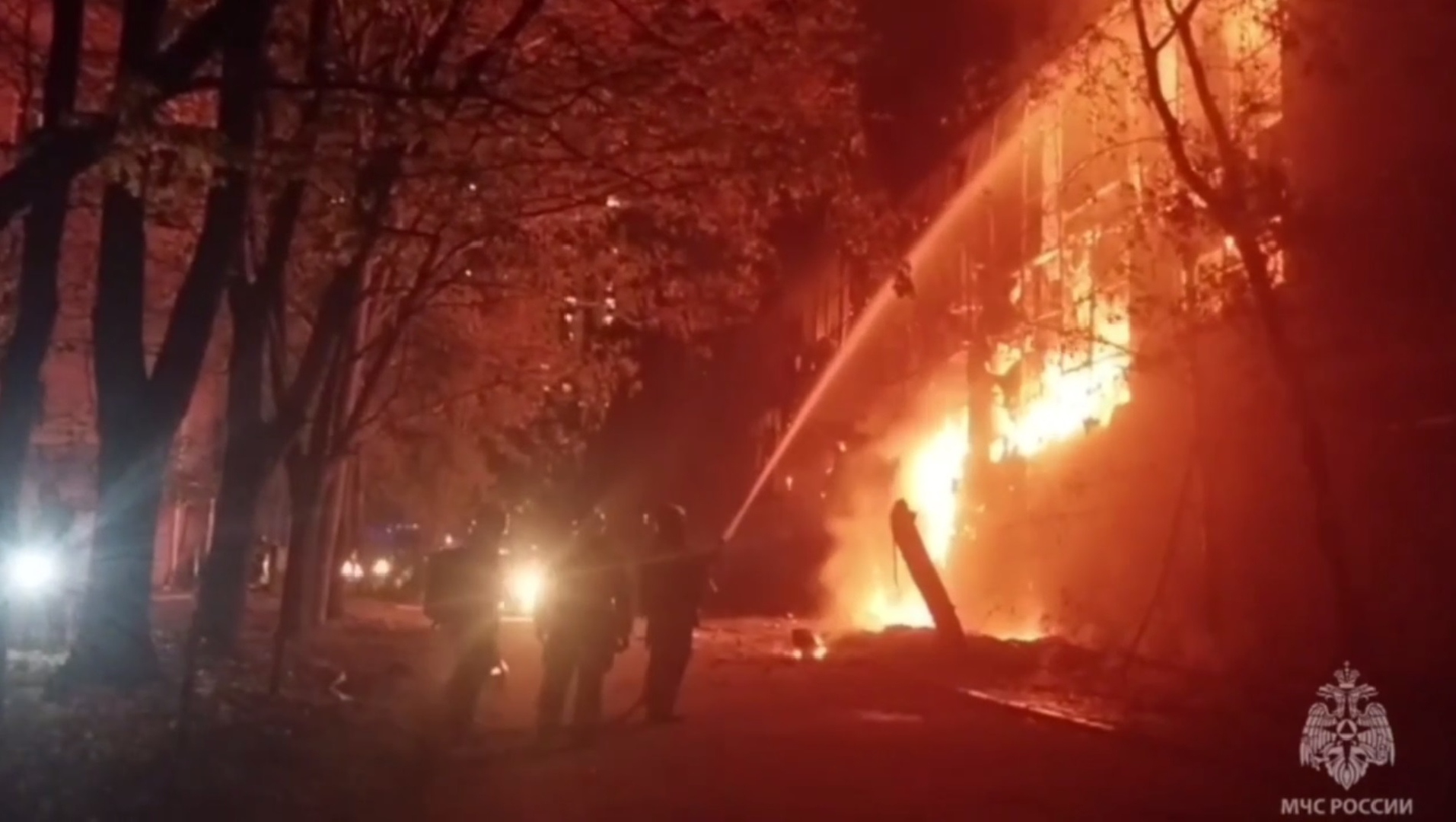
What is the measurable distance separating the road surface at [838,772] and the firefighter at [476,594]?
2.67 ft

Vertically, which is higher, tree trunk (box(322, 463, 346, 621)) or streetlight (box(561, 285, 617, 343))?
streetlight (box(561, 285, 617, 343))

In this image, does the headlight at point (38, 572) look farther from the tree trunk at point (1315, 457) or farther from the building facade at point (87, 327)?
the tree trunk at point (1315, 457)

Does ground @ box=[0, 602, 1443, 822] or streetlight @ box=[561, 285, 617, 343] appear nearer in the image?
ground @ box=[0, 602, 1443, 822]

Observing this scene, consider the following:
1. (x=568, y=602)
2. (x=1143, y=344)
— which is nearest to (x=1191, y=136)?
(x=1143, y=344)

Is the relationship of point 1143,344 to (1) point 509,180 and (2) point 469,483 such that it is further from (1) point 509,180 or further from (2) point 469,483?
(2) point 469,483

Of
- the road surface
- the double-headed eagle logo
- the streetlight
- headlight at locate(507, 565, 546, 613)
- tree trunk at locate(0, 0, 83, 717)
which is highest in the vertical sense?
the streetlight

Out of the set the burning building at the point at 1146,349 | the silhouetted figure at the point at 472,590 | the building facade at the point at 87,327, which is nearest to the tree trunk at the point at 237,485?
the building facade at the point at 87,327

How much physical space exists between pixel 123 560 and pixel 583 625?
4125 millimetres

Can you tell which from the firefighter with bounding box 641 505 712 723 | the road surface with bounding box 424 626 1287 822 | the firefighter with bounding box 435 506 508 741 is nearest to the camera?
the road surface with bounding box 424 626 1287 822

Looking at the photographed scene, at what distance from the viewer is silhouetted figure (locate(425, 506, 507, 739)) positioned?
13383 millimetres

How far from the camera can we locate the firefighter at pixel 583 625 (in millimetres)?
14461

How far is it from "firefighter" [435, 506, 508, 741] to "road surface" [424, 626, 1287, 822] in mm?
812

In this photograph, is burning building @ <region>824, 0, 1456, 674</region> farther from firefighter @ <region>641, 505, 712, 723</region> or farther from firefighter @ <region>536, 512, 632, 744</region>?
firefighter @ <region>536, 512, 632, 744</region>

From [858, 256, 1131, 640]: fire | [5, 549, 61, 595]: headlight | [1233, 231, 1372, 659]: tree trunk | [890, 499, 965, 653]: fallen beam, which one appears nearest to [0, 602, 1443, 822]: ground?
[1233, 231, 1372, 659]: tree trunk
